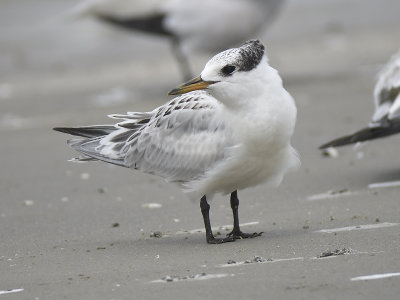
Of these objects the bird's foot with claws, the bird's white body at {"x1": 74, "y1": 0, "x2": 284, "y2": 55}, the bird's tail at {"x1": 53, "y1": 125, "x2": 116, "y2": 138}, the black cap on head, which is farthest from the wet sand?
the black cap on head

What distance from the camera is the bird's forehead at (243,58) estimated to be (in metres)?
4.63

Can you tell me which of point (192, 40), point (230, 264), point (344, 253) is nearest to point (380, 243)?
point (344, 253)

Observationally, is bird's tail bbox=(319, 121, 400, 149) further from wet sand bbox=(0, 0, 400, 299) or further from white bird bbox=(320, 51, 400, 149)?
wet sand bbox=(0, 0, 400, 299)

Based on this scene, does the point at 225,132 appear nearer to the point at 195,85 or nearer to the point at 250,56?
the point at 195,85

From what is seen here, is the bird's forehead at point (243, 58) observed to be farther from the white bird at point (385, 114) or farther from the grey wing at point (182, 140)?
the white bird at point (385, 114)

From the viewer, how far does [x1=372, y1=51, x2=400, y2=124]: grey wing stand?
598 cm

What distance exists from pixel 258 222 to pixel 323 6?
9.46 m

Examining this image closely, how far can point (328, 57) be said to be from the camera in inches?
445

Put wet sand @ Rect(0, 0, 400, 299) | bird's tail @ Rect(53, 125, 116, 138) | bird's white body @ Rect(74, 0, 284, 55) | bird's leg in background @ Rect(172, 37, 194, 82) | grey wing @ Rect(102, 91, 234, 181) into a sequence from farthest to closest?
bird's leg in background @ Rect(172, 37, 194, 82) → bird's white body @ Rect(74, 0, 284, 55) → bird's tail @ Rect(53, 125, 116, 138) → grey wing @ Rect(102, 91, 234, 181) → wet sand @ Rect(0, 0, 400, 299)

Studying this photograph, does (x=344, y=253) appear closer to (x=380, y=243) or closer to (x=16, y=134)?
(x=380, y=243)

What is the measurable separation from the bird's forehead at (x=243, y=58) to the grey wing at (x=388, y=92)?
5.06 ft

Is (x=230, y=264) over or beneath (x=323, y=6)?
beneath

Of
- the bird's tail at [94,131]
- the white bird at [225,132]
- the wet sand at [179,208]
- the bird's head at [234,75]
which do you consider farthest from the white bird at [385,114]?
the bird's head at [234,75]

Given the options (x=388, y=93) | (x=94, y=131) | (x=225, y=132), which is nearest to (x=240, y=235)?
(x=225, y=132)
